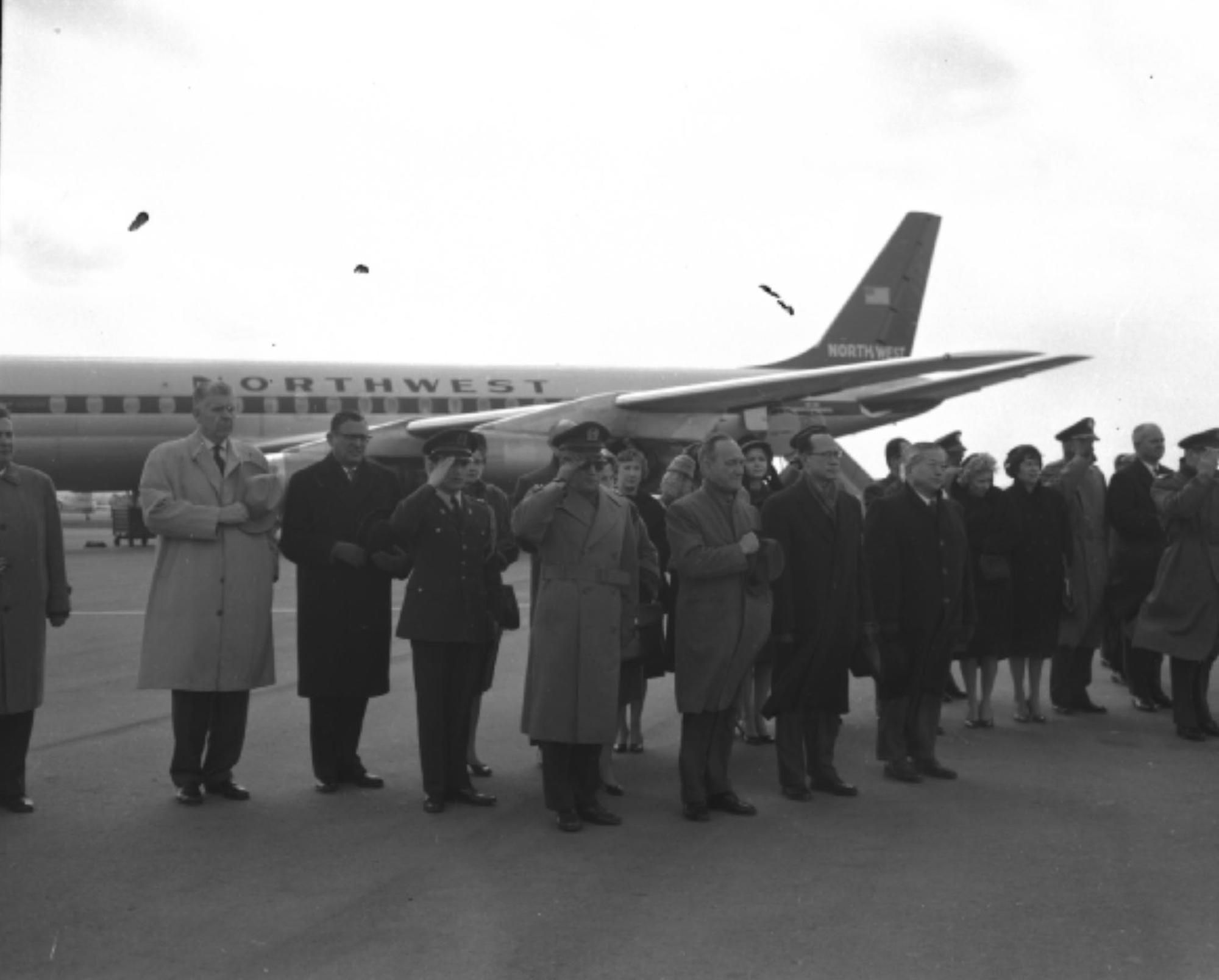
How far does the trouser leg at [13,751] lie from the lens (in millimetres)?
5750

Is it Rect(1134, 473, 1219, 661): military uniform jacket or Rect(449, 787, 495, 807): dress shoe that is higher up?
Rect(1134, 473, 1219, 661): military uniform jacket

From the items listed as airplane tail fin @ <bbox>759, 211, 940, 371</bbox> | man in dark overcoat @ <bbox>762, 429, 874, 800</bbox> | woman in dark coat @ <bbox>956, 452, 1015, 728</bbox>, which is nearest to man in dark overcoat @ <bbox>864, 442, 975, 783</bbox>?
man in dark overcoat @ <bbox>762, 429, 874, 800</bbox>

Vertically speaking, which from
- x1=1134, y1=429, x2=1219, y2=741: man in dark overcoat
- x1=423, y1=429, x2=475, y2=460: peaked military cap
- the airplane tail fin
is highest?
the airplane tail fin

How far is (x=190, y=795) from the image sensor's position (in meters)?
5.90

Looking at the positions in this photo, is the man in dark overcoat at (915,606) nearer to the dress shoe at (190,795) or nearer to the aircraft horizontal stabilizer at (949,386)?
the dress shoe at (190,795)

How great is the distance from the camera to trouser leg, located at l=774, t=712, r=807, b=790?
244 inches

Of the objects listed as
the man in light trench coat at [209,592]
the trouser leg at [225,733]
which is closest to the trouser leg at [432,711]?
the man in light trench coat at [209,592]

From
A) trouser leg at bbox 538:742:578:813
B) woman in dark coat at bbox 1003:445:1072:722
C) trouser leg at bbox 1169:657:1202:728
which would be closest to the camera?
trouser leg at bbox 538:742:578:813

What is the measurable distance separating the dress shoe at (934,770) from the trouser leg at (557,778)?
1922 millimetres

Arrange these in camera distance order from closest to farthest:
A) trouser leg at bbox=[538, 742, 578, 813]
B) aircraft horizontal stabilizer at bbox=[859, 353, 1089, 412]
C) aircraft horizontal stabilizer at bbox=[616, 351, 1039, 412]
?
trouser leg at bbox=[538, 742, 578, 813] → aircraft horizontal stabilizer at bbox=[616, 351, 1039, 412] → aircraft horizontal stabilizer at bbox=[859, 353, 1089, 412]

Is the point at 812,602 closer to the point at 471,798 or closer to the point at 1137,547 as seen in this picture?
the point at 471,798

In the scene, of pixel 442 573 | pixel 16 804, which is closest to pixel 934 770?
pixel 442 573

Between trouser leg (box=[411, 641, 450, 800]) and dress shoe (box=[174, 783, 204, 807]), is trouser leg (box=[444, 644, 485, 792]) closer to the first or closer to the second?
trouser leg (box=[411, 641, 450, 800])

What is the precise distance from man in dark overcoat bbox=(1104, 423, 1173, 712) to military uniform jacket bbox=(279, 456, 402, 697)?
473 centimetres
